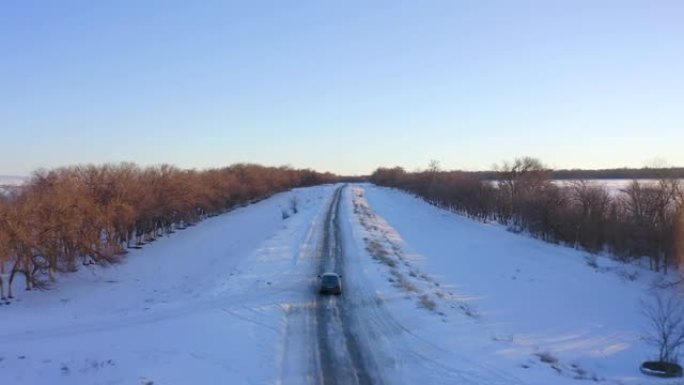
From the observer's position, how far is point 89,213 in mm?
49594

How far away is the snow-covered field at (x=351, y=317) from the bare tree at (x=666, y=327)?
0.68m

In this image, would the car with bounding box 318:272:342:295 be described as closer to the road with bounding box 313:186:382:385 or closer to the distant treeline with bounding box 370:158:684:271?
the road with bounding box 313:186:382:385

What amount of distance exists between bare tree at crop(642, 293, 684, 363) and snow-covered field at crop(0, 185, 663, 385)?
68 centimetres

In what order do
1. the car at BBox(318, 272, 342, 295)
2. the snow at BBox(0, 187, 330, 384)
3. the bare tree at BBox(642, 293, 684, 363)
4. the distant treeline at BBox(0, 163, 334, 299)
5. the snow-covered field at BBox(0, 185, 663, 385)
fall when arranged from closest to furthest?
the snow at BBox(0, 187, 330, 384), the snow-covered field at BBox(0, 185, 663, 385), the bare tree at BBox(642, 293, 684, 363), the car at BBox(318, 272, 342, 295), the distant treeline at BBox(0, 163, 334, 299)

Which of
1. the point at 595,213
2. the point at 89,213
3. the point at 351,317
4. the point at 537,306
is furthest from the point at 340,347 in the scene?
the point at 595,213

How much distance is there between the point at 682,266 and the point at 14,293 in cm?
4589

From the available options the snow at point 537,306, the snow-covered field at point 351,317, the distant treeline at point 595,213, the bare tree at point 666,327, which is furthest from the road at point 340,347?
the distant treeline at point 595,213

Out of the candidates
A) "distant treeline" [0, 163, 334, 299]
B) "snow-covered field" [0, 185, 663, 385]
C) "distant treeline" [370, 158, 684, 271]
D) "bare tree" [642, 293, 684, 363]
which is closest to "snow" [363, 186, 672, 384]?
"snow-covered field" [0, 185, 663, 385]

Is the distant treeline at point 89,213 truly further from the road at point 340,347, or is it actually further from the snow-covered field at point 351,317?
the road at point 340,347

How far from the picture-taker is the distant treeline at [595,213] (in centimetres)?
4675

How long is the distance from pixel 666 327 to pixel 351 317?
47.4 ft

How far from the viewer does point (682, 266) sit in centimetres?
4406

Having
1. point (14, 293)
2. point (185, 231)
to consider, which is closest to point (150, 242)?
point (185, 231)

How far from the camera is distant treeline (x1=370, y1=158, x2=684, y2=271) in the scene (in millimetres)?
46750
